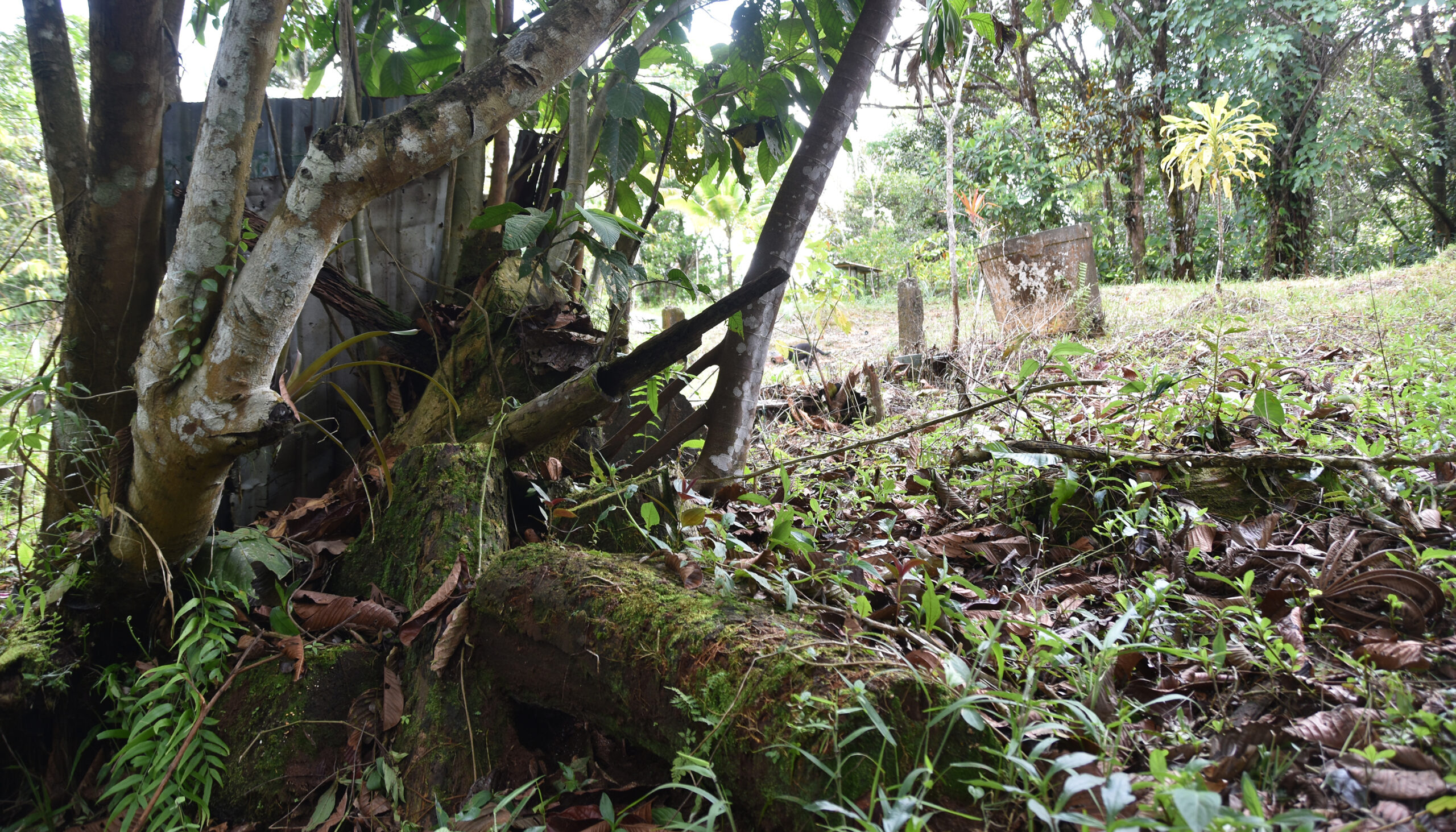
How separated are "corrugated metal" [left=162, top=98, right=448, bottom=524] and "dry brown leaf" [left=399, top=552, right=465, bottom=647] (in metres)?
1.09

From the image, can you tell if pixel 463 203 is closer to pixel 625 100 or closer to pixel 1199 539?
pixel 625 100

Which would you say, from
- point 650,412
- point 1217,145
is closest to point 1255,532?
point 650,412

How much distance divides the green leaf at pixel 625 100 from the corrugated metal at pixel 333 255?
0.80 meters

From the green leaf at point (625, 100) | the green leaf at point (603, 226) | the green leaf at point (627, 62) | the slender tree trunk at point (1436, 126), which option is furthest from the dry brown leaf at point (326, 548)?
the slender tree trunk at point (1436, 126)

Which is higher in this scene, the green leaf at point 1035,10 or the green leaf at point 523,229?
the green leaf at point 1035,10

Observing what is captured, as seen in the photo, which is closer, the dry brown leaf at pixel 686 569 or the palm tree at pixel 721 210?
the dry brown leaf at pixel 686 569

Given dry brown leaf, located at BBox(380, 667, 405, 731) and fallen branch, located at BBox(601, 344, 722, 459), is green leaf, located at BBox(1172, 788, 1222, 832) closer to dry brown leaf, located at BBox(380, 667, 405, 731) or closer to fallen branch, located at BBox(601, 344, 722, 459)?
dry brown leaf, located at BBox(380, 667, 405, 731)

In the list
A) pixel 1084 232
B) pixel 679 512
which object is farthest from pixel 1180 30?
pixel 679 512

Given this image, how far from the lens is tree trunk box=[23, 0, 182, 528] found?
1916mm

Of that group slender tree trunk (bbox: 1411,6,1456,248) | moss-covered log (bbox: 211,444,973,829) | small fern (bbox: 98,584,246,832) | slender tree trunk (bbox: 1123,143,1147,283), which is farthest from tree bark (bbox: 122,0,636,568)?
slender tree trunk (bbox: 1411,6,1456,248)

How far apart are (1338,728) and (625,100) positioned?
2.43m

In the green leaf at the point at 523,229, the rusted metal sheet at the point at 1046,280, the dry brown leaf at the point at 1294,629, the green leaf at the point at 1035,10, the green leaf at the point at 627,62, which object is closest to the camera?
the dry brown leaf at the point at 1294,629

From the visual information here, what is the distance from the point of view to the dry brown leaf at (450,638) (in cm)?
152

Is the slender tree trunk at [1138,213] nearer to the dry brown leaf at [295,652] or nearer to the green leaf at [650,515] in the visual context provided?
the green leaf at [650,515]
